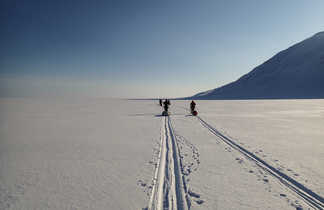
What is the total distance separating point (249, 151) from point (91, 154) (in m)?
6.75

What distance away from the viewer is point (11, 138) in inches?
439

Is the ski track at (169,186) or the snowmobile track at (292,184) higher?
the ski track at (169,186)

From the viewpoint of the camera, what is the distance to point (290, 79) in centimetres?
15812

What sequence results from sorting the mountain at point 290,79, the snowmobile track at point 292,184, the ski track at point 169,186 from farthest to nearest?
the mountain at point 290,79
the snowmobile track at point 292,184
the ski track at point 169,186

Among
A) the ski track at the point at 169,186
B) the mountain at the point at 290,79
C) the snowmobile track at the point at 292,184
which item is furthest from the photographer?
the mountain at the point at 290,79

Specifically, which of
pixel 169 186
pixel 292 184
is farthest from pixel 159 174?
pixel 292 184

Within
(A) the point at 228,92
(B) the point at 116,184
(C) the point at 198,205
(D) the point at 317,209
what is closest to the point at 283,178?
(D) the point at 317,209

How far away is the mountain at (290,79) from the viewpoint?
139 metres

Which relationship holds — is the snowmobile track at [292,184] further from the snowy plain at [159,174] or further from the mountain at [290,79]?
the mountain at [290,79]

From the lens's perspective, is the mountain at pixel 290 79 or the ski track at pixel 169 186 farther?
the mountain at pixel 290 79

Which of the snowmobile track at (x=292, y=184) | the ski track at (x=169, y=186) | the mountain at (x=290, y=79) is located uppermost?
the mountain at (x=290, y=79)

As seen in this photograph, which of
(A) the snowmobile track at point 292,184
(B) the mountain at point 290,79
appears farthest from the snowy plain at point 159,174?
(B) the mountain at point 290,79

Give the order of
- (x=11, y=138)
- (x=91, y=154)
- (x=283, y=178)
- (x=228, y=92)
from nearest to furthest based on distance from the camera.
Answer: (x=283, y=178)
(x=91, y=154)
(x=11, y=138)
(x=228, y=92)

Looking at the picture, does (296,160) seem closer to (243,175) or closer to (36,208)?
(243,175)
